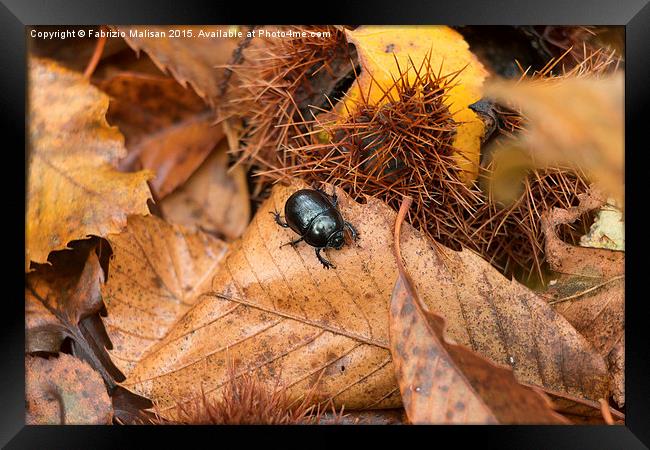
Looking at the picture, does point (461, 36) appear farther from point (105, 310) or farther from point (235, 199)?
point (105, 310)

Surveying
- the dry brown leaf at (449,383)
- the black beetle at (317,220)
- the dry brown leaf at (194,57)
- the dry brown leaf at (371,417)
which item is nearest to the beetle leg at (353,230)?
the black beetle at (317,220)

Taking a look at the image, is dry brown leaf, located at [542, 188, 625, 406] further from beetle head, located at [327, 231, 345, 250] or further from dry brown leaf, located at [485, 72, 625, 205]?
beetle head, located at [327, 231, 345, 250]

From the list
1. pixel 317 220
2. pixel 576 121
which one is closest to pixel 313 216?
pixel 317 220

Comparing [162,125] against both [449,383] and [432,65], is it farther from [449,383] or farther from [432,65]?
[449,383]

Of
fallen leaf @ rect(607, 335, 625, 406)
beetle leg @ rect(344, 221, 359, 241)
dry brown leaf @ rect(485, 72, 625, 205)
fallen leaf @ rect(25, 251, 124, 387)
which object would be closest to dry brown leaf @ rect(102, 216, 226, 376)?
fallen leaf @ rect(25, 251, 124, 387)
